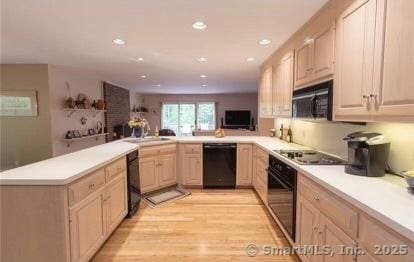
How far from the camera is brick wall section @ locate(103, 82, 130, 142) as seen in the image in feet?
22.7

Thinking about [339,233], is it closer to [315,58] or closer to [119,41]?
[315,58]

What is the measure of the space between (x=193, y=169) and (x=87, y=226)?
233 cm

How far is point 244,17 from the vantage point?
7.70ft

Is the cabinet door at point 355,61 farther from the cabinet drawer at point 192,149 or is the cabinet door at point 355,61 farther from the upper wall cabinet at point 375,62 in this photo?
the cabinet drawer at point 192,149

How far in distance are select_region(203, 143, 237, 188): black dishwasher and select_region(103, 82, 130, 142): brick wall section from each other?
4.08 metres

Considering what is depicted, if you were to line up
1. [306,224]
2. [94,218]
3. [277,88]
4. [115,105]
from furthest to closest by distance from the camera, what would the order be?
[115,105]
[277,88]
[94,218]
[306,224]

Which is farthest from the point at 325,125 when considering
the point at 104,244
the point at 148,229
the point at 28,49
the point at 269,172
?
the point at 28,49

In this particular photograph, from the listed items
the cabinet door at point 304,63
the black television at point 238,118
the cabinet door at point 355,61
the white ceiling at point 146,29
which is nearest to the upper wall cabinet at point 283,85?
the cabinet door at point 304,63

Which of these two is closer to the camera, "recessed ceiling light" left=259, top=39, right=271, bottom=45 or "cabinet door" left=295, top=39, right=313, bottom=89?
"cabinet door" left=295, top=39, right=313, bottom=89

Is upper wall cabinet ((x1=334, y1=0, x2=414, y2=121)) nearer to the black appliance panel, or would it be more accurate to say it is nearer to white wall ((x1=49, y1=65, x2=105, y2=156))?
the black appliance panel

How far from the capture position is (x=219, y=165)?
4129mm

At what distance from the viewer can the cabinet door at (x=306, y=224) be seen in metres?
1.72

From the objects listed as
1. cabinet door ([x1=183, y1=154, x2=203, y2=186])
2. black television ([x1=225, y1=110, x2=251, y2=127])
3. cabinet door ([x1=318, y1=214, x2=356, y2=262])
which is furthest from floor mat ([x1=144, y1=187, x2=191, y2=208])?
black television ([x1=225, y1=110, x2=251, y2=127])

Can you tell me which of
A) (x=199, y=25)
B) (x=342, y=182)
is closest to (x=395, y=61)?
(x=342, y=182)
